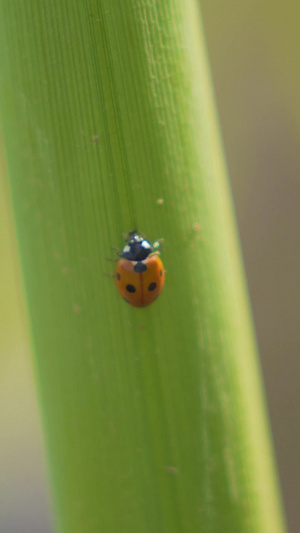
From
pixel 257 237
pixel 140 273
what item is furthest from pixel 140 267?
pixel 257 237

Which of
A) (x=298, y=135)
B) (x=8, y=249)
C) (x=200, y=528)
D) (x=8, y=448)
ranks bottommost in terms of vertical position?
(x=8, y=448)

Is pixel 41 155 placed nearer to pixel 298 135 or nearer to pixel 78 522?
pixel 78 522

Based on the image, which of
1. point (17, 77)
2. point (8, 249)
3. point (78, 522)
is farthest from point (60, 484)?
point (8, 249)

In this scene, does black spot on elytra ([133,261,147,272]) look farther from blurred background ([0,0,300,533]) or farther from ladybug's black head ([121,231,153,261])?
blurred background ([0,0,300,533])

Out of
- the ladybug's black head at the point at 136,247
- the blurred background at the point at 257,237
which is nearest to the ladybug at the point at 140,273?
the ladybug's black head at the point at 136,247

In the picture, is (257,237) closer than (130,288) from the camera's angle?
No

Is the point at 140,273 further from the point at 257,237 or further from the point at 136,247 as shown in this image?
the point at 257,237

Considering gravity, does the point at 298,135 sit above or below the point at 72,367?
above

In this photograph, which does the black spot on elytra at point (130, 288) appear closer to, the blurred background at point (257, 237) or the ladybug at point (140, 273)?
A: the ladybug at point (140, 273)
